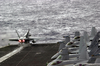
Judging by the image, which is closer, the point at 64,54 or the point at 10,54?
the point at 64,54

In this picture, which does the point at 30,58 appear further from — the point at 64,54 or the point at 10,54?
the point at 64,54

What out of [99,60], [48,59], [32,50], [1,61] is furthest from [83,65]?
[32,50]

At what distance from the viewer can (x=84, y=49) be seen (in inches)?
1321

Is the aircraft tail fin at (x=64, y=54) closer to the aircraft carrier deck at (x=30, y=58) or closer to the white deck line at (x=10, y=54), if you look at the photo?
the aircraft carrier deck at (x=30, y=58)

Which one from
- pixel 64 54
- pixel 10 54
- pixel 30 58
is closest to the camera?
pixel 64 54

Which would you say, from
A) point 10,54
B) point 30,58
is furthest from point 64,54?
point 10,54

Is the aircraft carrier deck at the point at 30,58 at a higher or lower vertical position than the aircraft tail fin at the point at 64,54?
lower

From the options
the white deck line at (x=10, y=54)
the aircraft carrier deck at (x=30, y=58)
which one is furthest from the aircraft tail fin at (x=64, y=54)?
the white deck line at (x=10, y=54)

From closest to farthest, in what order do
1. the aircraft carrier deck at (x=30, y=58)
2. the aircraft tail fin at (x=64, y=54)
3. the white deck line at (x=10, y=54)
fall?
1. the aircraft tail fin at (x=64, y=54)
2. the aircraft carrier deck at (x=30, y=58)
3. the white deck line at (x=10, y=54)

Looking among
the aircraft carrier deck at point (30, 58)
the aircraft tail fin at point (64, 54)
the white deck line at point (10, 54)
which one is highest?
the aircraft tail fin at point (64, 54)

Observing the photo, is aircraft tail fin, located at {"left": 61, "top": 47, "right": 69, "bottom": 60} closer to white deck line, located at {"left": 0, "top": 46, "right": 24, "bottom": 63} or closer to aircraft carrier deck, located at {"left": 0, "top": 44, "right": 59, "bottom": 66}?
aircraft carrier deck, located at {"left": 0, "top": 44, "right": 59, "bottom": 66}

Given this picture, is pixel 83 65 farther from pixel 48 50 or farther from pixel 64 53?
pixel 48 50

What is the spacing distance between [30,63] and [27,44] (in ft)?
63.7

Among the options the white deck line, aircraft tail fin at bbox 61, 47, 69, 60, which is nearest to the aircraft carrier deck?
the white deck line
